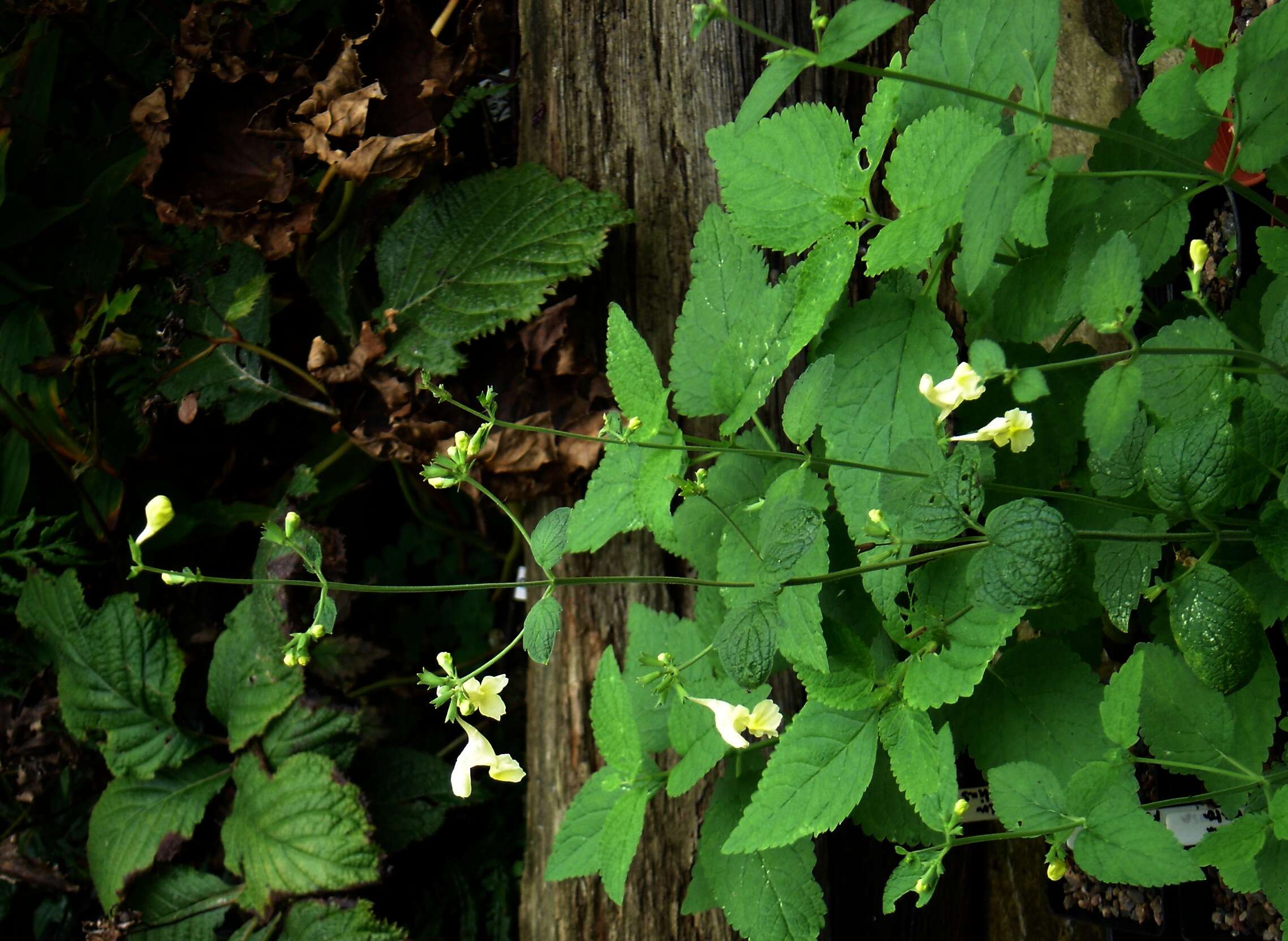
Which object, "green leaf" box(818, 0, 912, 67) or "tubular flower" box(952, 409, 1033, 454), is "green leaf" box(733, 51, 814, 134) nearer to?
"green leaf" box(818, 0, 912, 67)

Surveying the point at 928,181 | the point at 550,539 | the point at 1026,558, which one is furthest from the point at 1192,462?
the point at 550,539

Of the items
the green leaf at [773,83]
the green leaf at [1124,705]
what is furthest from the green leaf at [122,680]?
the green leaf at [1124,705]

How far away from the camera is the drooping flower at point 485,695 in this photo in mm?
1032

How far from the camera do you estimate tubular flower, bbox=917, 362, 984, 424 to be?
0.94m

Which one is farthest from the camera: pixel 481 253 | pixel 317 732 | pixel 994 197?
pixel 317 732

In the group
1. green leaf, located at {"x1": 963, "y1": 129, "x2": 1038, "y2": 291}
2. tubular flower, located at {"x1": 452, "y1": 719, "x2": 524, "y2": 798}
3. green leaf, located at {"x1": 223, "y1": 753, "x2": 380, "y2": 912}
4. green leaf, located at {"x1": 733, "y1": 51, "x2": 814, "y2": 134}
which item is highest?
green leaf, located at {"x1": 733, "y1": 51, "x2": 814, "y2": 134}

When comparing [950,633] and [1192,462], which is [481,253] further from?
[1192,462]

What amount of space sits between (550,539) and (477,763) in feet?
0.85

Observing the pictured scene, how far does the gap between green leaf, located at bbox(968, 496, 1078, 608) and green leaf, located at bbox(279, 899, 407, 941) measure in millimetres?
1340

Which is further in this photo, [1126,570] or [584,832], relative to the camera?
[584,832]

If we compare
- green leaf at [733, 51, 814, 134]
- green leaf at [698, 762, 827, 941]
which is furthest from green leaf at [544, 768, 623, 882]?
green leaf at [733, 51, 814, 134]

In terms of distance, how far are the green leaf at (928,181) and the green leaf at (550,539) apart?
0.47 metres

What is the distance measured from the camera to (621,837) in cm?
129

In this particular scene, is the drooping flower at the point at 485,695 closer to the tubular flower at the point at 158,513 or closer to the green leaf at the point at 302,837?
the tubular flower at the point at 158,513
